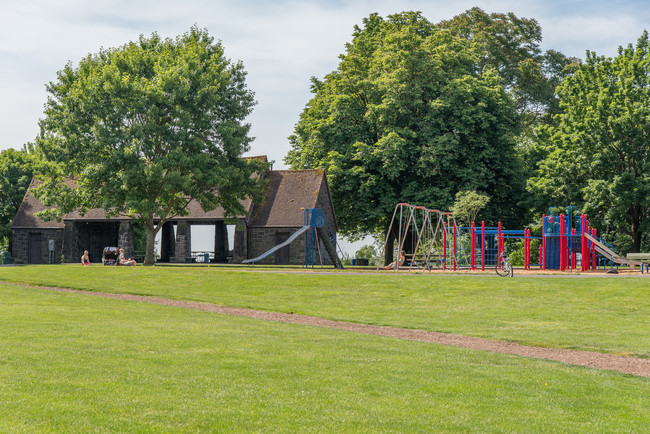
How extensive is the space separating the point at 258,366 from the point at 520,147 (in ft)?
144

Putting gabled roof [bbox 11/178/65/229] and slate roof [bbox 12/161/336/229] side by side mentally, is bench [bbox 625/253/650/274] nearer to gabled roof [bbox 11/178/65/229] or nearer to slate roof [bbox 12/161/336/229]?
slate roof [bbox 12/161/336/229]

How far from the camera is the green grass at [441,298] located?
1749cm

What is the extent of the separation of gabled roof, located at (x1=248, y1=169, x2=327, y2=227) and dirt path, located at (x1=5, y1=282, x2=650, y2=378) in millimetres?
25816

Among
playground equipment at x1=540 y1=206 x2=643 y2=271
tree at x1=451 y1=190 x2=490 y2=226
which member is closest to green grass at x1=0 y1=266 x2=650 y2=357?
playground equipment at x1=540 y1=206 x2=643 y2=271

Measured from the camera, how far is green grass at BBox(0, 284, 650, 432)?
7785mm

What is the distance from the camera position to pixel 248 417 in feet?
25.8

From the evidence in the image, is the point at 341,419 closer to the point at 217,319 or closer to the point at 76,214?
the point at 217,319

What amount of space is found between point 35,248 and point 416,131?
32.2 m

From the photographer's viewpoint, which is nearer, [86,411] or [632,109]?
[86,411]

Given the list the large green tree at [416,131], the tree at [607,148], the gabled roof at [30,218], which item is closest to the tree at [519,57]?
the large green tree at [416,131]

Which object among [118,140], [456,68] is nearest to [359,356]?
[118,140]

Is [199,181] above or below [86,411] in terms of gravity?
above

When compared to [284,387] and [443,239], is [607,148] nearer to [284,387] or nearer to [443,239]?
[443,239]

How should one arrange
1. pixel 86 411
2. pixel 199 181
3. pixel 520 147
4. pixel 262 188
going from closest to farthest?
pixel 86 411 → pixel 199 181 → pixel 262 188 → pixel 520 147
